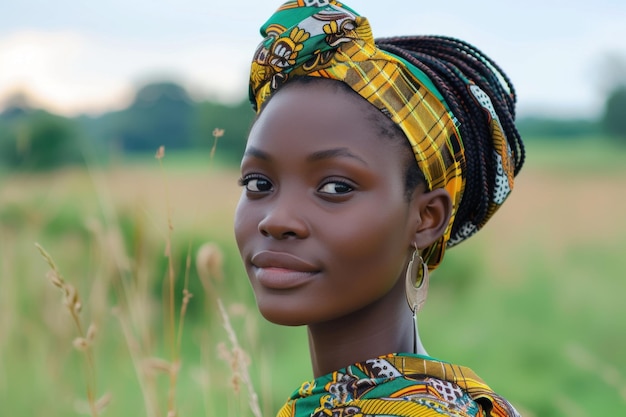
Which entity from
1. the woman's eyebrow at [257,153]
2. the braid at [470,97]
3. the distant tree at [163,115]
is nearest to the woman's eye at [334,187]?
the woman's eyebrow at [257,153]

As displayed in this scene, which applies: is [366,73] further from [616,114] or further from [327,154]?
[616,114]

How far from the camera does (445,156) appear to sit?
2.06 meters

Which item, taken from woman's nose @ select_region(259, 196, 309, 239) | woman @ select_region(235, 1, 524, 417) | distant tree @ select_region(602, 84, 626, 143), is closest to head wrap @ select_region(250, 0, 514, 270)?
woman @ select_region(235, 1, 524, 417)

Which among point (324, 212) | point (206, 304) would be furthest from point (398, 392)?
point (206, 304)

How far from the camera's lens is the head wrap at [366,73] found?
6.57 feet

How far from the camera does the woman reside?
1.89 m

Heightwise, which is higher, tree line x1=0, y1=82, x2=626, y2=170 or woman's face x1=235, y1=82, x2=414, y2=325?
woman's face x1=235, y1=82, x2=414, y2=325

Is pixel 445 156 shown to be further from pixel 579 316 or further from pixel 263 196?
pixel 579 316

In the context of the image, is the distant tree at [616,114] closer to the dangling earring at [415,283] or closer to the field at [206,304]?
the field at [206,304]

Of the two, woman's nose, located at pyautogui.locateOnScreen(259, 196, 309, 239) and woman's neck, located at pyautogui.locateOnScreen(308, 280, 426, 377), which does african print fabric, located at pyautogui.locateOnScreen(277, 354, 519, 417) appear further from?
woman's nose, located at pyautogui.locateOnScreen(259, 196, 309, 239)

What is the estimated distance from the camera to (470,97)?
7.11 feet

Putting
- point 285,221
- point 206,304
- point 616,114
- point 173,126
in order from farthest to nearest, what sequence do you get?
point 616,114 < point 173,126 < point 206,304 < point 285,221

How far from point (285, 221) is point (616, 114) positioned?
80.1 feet

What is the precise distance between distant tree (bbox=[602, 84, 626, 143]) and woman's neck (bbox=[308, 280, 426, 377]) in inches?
911
